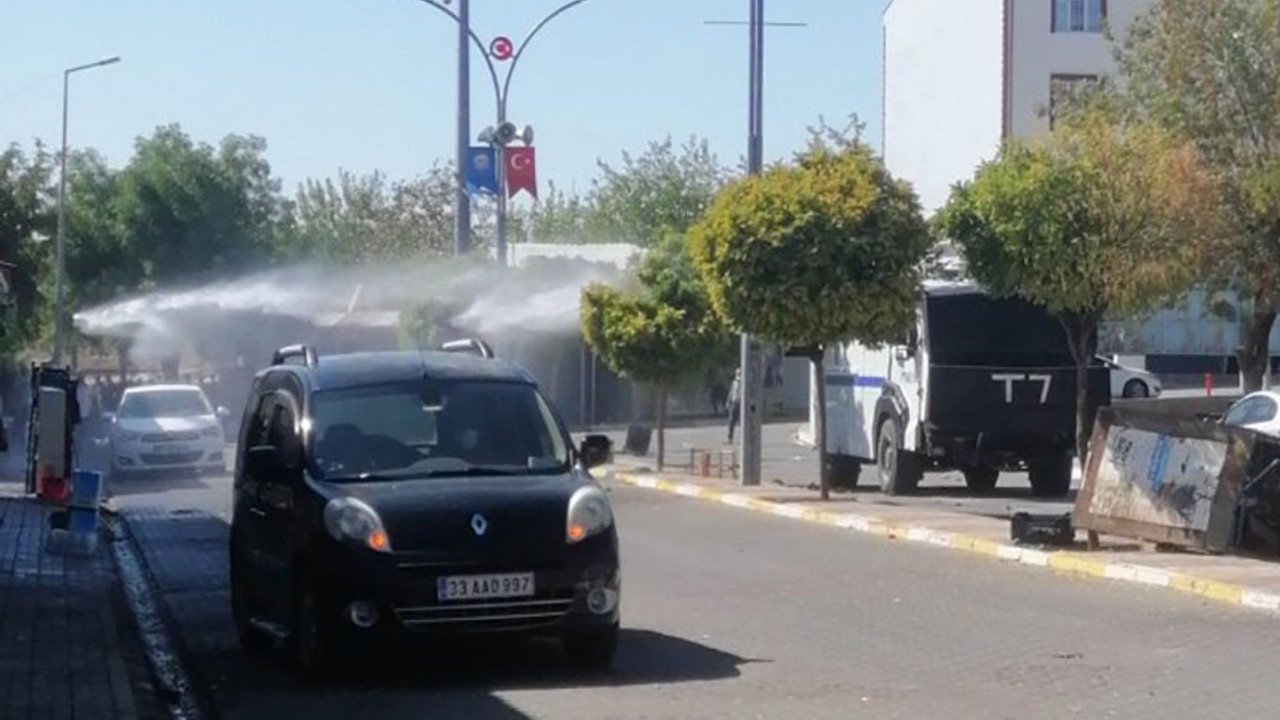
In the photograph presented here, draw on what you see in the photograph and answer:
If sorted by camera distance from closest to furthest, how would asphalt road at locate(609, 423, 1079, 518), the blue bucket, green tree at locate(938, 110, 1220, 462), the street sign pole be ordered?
green tree at locate(938, 110, 1220, 462), the blue bucket, asphalt road at locate(609, 423, 1079, 518), the street sign pole

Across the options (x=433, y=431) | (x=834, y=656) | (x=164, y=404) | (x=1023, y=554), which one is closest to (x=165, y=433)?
(x=164, y=404)

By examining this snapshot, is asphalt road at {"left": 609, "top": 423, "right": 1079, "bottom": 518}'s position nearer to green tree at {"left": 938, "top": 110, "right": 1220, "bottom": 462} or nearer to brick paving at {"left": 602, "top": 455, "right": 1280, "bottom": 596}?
brick paving at {"left": 602, "top": 455, "right": 1280, "bottom": 596}

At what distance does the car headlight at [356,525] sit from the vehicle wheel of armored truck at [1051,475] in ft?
59.7

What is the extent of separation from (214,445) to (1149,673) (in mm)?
26842

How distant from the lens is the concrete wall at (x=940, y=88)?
6103 cm

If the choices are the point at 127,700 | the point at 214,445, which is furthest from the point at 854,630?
the point at 214,445

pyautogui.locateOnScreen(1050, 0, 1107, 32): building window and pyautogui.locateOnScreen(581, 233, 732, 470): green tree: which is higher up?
pyautogui.locateOnScreen(1050, 0, 1107, 32): building window

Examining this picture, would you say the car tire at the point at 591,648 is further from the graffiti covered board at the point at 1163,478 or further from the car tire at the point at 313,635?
the graffiti covered board at the point at 1163,478

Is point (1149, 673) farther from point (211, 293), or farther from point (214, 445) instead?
point (211, 293)

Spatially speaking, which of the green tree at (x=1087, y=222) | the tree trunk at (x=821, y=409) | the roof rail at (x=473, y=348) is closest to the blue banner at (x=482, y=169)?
the tree trunk at (x=821, y=409)

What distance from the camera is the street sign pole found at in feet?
102

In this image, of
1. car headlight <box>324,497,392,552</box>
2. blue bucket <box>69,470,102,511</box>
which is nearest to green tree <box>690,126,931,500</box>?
blue bucket <box>69,470,102,511</box>

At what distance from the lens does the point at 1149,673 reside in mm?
12508

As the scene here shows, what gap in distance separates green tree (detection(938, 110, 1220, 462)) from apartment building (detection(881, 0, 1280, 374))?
3384 cm
